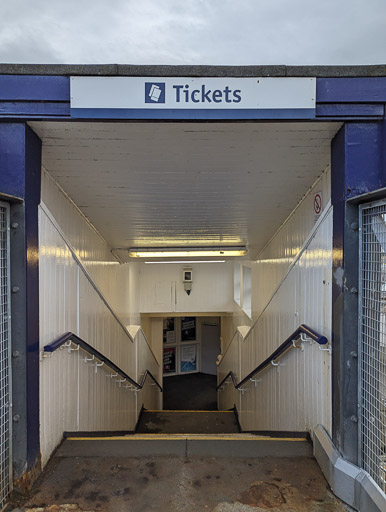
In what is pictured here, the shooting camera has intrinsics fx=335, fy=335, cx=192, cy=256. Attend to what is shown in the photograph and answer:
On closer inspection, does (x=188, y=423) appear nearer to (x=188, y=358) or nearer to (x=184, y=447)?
(x=184, y=447)

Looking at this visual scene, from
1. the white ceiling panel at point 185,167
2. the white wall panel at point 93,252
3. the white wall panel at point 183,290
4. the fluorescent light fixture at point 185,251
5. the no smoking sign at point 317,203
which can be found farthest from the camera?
the white wall panel at point 183,290

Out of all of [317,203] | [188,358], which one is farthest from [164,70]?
[188,358]

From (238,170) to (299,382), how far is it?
2007 millimetres

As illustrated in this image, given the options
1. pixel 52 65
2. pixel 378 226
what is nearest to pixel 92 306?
pixel 52 65

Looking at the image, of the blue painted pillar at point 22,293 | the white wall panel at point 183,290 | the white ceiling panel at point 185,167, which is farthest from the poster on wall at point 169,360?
the blue painted pillar at point 22,293

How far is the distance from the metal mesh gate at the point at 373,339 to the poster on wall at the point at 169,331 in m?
11.9

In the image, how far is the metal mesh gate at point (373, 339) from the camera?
6.22 ft

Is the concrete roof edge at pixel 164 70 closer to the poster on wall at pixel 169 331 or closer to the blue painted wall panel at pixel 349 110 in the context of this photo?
the blue painted wall panel at pixel 349 110

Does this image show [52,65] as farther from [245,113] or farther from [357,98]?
[357,98]

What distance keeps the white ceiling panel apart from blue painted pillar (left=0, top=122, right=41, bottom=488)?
0.71ft

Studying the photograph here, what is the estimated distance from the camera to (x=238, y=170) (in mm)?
2756

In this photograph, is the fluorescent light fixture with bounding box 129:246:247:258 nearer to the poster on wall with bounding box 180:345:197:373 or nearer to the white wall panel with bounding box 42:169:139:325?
the white wall panel with bounding box 42:169:139:325

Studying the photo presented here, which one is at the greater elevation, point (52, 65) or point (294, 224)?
point (52, 65)

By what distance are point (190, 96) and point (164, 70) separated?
0.22m
